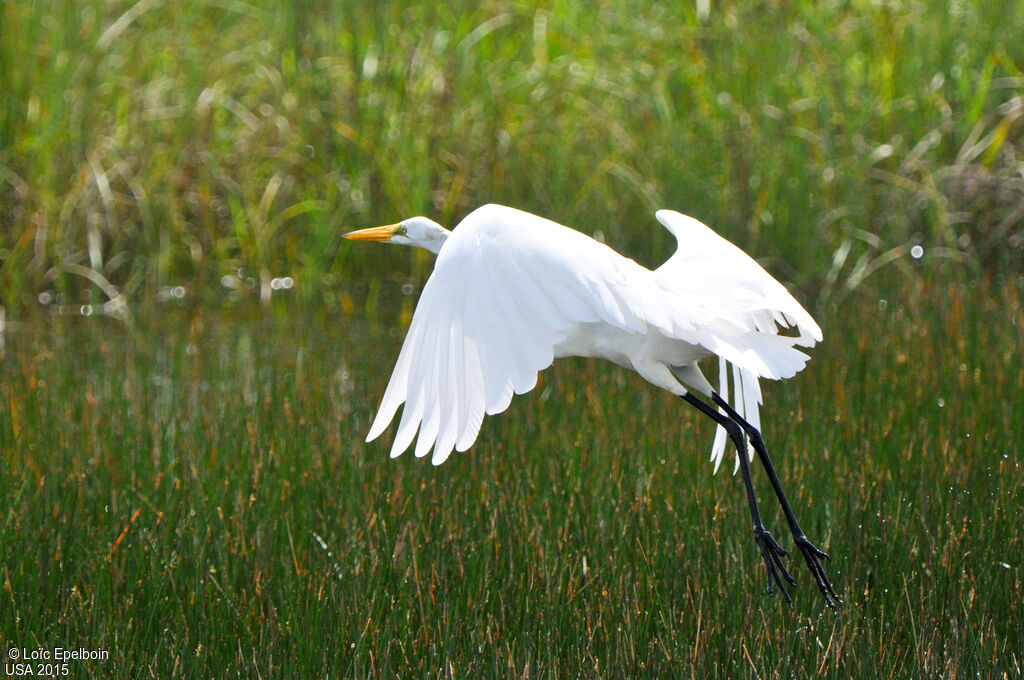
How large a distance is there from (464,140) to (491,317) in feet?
15.6

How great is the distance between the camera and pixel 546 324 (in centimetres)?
256

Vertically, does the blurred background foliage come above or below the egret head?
above

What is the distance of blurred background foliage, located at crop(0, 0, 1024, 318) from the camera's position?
663cm

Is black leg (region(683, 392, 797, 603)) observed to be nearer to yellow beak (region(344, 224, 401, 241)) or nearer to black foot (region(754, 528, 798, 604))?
black foot (region(754, 528, 798, 604))

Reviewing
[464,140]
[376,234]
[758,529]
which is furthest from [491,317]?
[464,140]

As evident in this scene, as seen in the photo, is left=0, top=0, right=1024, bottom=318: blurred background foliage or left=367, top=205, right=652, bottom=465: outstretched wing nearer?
left=367, top=205, right=652, bottom=465: outstretched wing

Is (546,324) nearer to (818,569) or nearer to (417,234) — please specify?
(818,569)

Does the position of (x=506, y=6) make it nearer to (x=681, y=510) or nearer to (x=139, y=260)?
(x=139, y=260)

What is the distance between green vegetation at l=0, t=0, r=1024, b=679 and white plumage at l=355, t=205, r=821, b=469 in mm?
499

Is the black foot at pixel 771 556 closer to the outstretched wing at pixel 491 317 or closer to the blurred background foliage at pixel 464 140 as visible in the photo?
the outstretched wing at pixel 491 317

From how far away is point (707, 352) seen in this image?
2.94 meters

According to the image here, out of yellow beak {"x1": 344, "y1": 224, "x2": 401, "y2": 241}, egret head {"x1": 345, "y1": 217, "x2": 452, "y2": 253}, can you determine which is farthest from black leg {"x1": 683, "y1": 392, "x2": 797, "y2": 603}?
yellow beak {"x1": 344, "y1": 224, "x2": 401, "y2": 241}

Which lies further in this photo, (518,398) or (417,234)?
(518,398)

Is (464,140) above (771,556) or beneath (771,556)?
above
